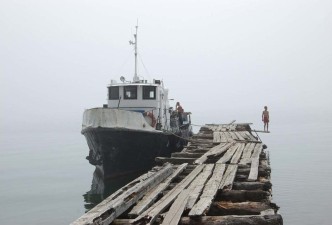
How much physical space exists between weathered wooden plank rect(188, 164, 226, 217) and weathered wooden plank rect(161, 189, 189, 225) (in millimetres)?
194

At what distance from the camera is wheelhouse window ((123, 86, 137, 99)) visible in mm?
21281

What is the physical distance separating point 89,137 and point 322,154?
86.9ft

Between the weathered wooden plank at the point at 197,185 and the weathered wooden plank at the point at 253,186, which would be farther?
the weathered wooden plank at the point at 253,186

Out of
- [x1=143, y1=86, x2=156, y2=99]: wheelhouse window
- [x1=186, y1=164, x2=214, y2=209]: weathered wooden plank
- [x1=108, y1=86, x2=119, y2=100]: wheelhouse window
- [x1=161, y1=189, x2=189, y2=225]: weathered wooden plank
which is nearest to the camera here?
[x1=161, y1=189, x2=189, y2=225]: weathered wooden plank

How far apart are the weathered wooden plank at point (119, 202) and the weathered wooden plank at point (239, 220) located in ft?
3.54

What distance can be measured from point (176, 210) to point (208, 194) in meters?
1.20

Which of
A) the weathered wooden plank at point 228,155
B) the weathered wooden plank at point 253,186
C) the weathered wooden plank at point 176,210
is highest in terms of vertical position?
the weathered wooden plank at point 228,155

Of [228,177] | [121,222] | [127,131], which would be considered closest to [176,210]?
[121,222]

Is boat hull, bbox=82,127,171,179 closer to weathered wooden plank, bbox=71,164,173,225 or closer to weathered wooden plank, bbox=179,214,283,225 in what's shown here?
weathered wooden plank, bbox=71,164,173,225

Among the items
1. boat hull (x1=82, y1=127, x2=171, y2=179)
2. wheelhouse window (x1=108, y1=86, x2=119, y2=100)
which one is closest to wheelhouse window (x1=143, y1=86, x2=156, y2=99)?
wheelhouse window (x1=108, y1=86, x2=119, y2=100)

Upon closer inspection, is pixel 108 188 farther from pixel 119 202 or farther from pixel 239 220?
pixel 239 220

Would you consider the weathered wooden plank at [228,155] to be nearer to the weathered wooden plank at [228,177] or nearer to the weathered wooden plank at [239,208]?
the weathered wooden plank at [228,177]

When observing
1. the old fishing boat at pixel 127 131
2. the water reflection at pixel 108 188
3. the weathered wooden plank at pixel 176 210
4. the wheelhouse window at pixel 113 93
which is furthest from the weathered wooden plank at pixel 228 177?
the wheelhouse window at pixel 113 93

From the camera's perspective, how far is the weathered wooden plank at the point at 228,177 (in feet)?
27.0
